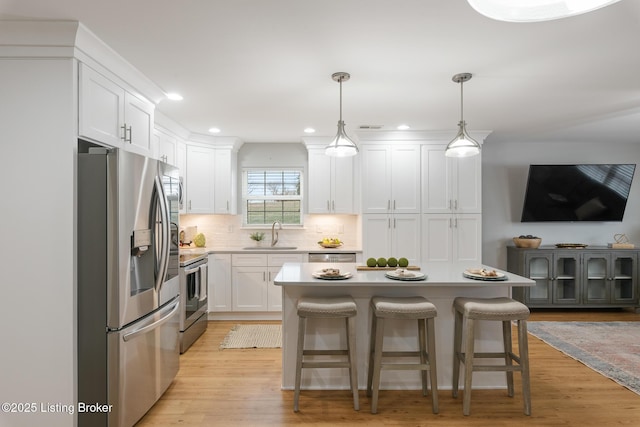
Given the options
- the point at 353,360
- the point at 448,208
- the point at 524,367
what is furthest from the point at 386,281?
the point at 448,208

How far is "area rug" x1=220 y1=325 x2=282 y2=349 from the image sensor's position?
3.96 meters

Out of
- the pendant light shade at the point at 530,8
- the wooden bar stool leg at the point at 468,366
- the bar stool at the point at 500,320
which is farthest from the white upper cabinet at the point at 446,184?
the pendant light shade at the point at 530,8

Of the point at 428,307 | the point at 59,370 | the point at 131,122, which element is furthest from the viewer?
the point at 131,122

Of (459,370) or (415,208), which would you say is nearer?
(459,370)

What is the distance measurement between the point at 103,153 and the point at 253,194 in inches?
136

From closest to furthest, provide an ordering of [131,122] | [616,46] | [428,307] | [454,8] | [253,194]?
[454,8], [616,46], [428,307], [131,122], [253,194]

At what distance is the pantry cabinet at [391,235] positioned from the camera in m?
4.81

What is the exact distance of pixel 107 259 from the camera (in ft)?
7.14

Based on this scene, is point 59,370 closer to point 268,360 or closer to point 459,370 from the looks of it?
point 268,360

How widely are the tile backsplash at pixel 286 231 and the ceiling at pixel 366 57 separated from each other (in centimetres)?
178

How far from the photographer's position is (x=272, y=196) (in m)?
5.66

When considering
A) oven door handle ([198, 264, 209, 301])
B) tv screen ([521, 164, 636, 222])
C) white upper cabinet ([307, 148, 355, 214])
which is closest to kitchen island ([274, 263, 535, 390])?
oven door handle ([198, 264, 209, 301])

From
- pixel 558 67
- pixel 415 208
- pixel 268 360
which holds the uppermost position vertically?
pixel 558 67

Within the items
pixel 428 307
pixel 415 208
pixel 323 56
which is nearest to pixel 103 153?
pixel 323 56
